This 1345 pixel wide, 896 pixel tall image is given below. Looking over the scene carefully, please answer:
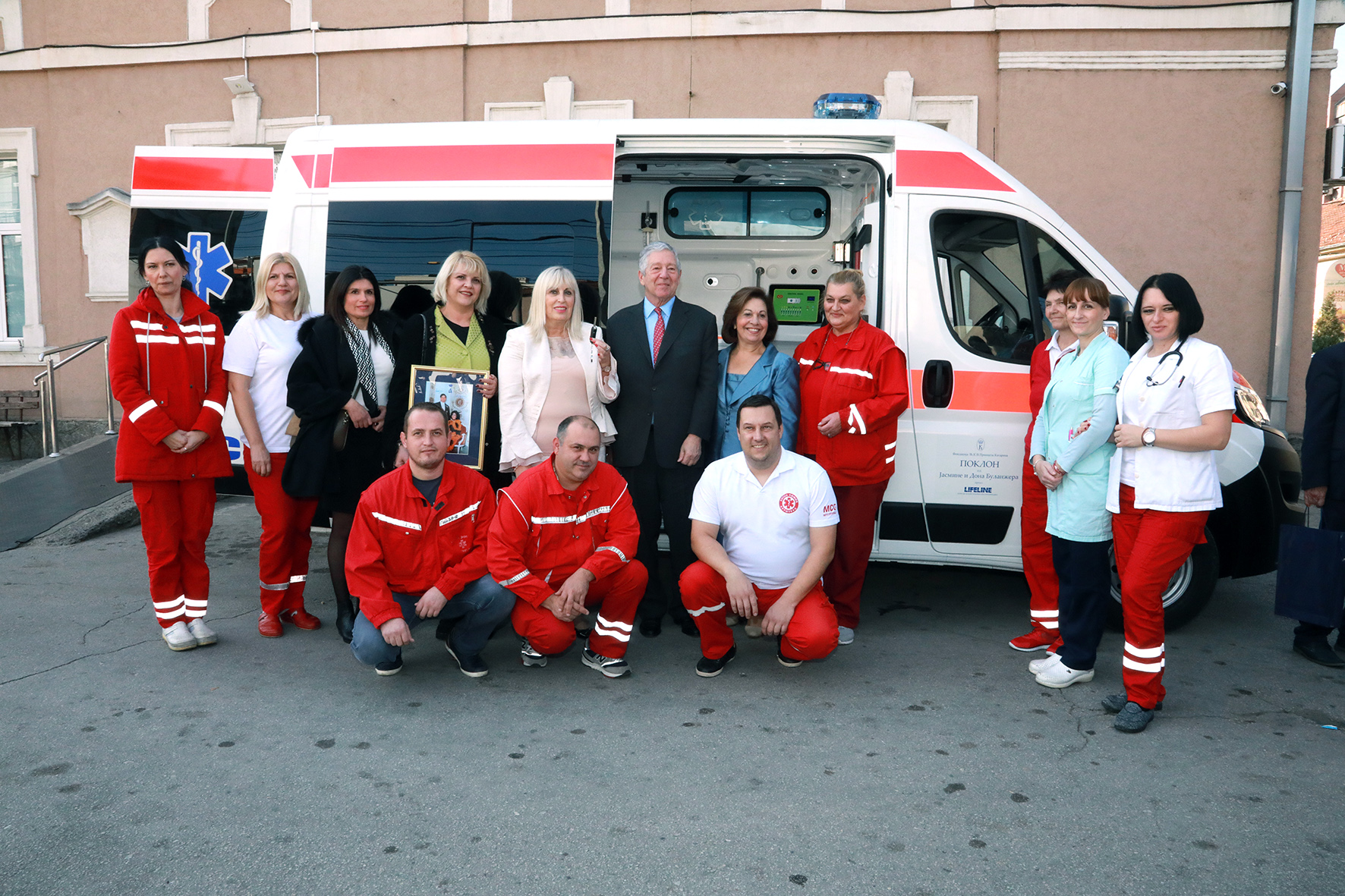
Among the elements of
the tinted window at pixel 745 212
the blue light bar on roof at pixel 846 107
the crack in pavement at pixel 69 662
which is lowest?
the crack in pavement at pixel 69 662

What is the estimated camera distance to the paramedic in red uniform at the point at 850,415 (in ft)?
13.4

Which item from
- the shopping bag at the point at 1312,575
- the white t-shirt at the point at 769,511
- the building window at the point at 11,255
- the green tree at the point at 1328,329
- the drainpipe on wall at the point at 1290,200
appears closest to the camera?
the white t-shirt at the point at 769,511

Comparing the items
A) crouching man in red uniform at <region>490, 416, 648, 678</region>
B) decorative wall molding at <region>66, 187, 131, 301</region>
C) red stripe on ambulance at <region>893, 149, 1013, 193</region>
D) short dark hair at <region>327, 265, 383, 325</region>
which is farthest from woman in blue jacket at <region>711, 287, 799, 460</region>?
decorative wall molding at <region>66, 187, 131, 301</region>

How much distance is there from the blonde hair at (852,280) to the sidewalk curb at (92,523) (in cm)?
480

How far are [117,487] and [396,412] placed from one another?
13.7 ft

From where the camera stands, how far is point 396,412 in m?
4.30

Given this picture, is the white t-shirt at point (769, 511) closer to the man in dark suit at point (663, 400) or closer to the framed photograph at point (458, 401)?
the man in dark suit at point (663, 400)

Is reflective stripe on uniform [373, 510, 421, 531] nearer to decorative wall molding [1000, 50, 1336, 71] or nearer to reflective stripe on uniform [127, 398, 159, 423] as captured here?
reflective stripe on uniform [127, 398, 159, 423]

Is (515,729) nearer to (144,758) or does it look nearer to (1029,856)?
(144,758)

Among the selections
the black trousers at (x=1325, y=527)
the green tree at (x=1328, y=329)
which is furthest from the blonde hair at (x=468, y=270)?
the green tree at (x=1328, y=329)

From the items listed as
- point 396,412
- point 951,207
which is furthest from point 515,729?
point 951,207

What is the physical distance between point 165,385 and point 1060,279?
398 cm

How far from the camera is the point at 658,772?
3.02 metres

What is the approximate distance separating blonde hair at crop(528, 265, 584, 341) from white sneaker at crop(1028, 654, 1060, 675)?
2395 mm
